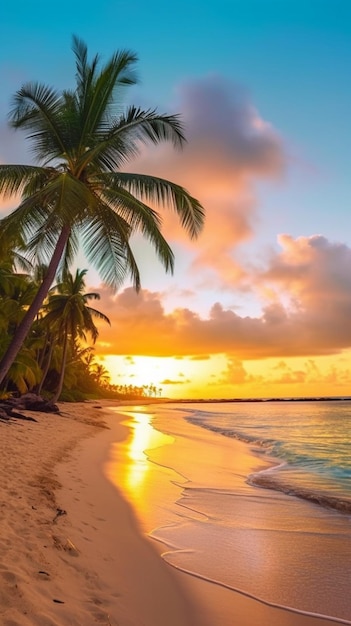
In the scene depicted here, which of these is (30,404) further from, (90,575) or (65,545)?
(90,575)

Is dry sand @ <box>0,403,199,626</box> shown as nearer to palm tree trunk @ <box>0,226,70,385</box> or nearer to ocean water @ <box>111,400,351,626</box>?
ocean water @ <box>111,400,351,626</box>

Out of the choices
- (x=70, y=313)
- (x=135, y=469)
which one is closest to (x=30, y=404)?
(x=70, y=313)

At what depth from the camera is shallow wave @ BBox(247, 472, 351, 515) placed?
312 inches

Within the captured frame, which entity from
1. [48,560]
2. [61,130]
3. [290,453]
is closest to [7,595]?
[48,560]

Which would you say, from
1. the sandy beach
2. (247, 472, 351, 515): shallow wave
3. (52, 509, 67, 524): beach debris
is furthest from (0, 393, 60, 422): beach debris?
(52, 509, 67, 524): beach debris

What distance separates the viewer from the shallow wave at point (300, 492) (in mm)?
7930

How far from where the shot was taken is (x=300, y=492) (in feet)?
29.6

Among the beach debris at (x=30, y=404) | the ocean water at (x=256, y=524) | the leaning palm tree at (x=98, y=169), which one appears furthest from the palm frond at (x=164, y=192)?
the beach debris at (x=30, y=404)

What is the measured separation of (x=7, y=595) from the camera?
3180 mm

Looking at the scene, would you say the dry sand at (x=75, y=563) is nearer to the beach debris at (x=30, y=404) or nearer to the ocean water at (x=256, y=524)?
the ocean water at (x=256, y=524)

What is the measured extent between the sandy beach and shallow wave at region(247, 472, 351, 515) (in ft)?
12.3

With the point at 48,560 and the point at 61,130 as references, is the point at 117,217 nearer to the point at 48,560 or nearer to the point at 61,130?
the point at 61,130

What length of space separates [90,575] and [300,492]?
6.24 metres

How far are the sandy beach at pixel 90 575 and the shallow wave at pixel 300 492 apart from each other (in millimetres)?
3751
